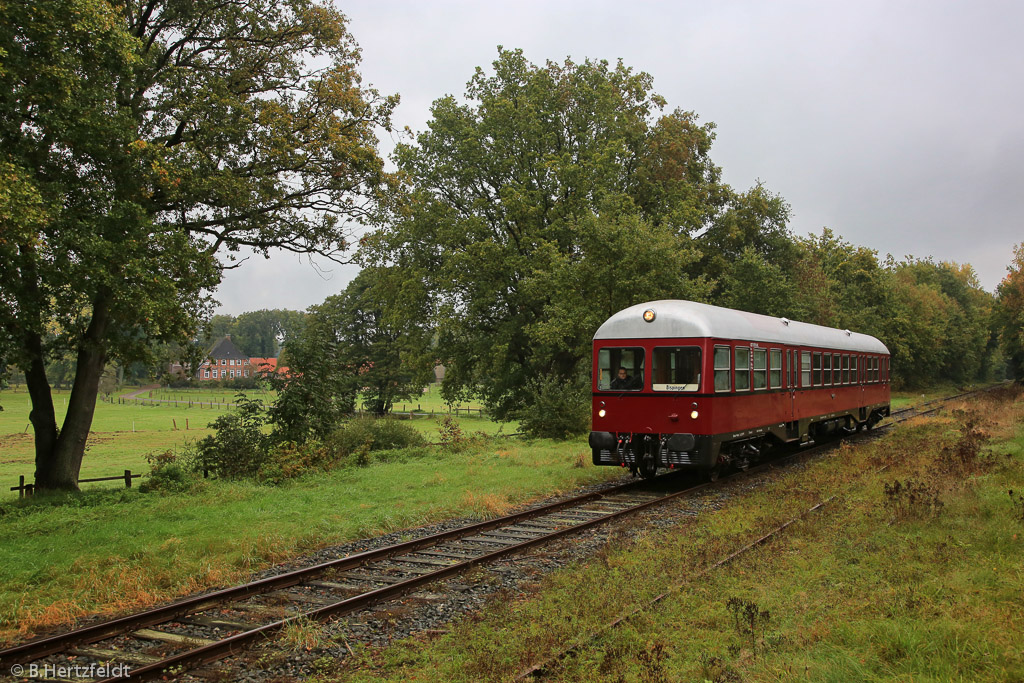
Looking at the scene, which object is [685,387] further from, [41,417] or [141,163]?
[41,417]

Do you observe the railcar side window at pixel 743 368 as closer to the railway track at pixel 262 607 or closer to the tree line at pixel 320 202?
the railway track at pixel 262 607

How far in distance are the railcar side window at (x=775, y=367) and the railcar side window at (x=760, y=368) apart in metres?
0.25

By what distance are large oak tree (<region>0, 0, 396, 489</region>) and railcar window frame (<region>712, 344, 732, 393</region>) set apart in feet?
33.5

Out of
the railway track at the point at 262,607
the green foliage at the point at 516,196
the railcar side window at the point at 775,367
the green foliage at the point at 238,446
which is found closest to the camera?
the railway track at the point at 262,607

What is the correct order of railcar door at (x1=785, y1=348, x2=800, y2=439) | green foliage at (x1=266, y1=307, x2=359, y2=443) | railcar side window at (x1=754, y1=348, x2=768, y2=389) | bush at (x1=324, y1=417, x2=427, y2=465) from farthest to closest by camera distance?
bush at (x1=324, y1=417, x2=427, y2=465)
green foliage at (x1=266, y1=307, x2=359, y2=443)
railcar door at (x1=785, y1=348, x2=800, y2=439)
railcar side window at (x1=754, y1=348, x2=768, y2=389)

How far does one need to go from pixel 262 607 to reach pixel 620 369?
8.31 metres

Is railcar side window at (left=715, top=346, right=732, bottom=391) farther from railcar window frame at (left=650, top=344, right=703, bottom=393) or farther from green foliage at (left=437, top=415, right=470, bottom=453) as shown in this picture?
green foliage at (left=437, top=415, right=470, bottom=453)

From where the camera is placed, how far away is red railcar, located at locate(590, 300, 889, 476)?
1259 centimetres

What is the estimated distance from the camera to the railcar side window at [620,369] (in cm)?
1323

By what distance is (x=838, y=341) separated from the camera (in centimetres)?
1972

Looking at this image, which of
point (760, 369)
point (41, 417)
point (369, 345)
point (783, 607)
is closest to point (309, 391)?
point (41, 417)

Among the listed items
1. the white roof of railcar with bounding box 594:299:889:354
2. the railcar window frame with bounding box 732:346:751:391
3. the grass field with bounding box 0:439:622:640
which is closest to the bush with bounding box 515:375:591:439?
the grass field with bounding box 0:439:622:640

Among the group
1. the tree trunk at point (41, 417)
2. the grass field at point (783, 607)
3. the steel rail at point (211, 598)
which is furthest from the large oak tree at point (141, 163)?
the grass field at point (783, 607)

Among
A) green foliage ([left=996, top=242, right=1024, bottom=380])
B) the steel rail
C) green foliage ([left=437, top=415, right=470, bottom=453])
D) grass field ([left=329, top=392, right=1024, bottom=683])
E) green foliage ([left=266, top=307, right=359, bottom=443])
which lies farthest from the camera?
green foliage ([left=996, top=242, right=1024, bottom=380])
